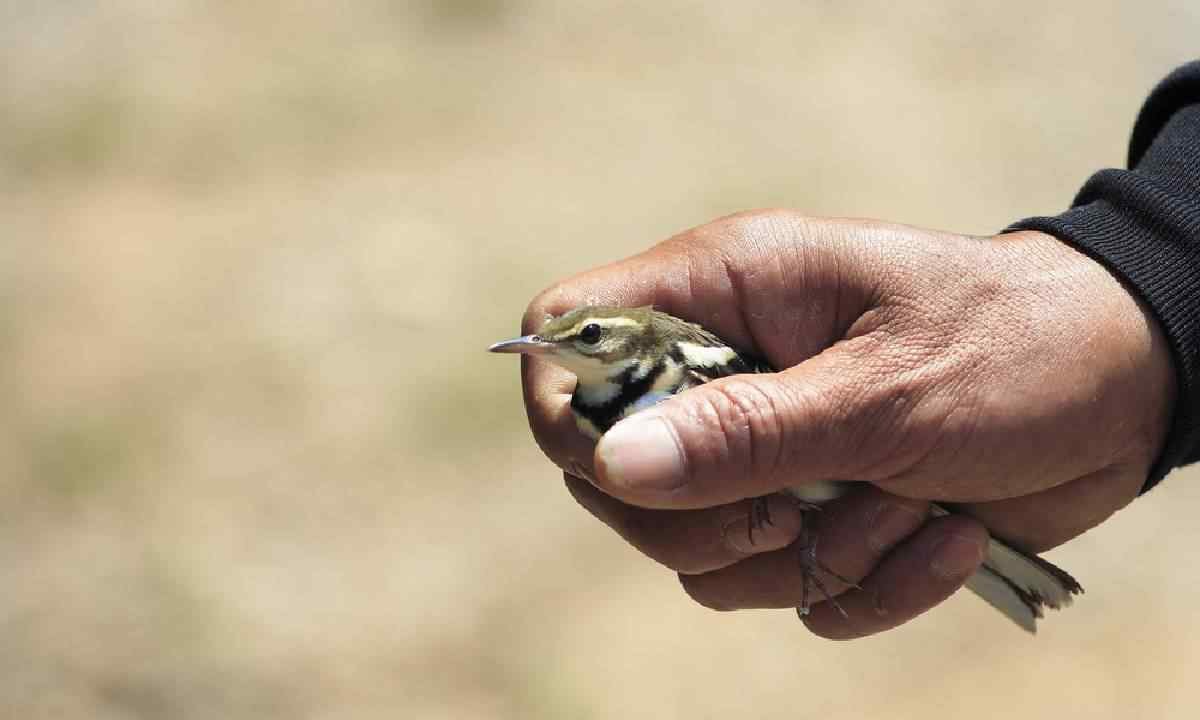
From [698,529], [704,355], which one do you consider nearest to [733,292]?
[704,355]

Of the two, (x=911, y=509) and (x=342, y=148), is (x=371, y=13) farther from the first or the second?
(x=911, y=509)

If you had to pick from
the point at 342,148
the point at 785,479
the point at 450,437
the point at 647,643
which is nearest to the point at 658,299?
the point at 785,479

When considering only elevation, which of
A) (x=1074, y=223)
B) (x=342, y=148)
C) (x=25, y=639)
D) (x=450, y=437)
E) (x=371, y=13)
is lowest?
(x=25, y=639)

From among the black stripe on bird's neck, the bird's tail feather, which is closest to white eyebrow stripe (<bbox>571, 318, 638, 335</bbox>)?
the black stripe on bird's neck

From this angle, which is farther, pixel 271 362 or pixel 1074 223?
pixel 271 362

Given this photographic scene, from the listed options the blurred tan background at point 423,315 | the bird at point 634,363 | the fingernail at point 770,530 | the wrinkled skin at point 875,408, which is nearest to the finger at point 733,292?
the wrinkled skin at point 875,408

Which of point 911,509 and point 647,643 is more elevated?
point 911,509

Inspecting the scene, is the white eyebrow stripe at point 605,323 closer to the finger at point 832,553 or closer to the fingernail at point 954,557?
the finger at point 832,553
